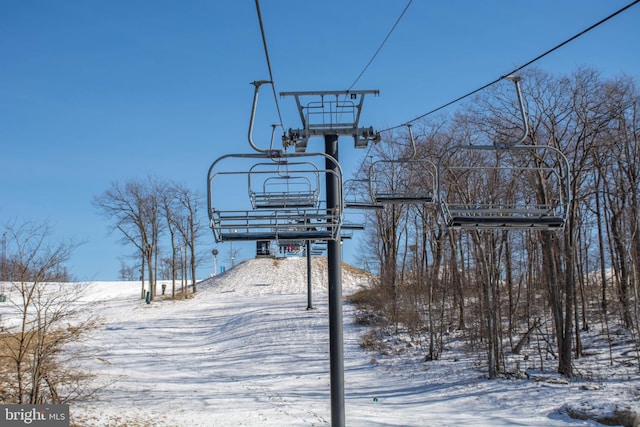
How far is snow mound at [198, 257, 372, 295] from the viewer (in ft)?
154

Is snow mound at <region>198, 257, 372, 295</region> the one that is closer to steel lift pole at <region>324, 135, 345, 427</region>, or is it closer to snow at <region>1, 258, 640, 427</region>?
snow at <region>1, 258, 640, 427</region>

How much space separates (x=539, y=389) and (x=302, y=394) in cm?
669

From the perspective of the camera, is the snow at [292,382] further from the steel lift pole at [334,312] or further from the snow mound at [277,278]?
the snow mound at [277,278]

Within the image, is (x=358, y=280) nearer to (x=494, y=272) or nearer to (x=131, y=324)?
(x=131, y=324)

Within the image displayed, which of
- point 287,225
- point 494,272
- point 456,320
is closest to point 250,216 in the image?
point 287,225

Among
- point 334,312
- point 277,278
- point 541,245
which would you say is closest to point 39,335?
point 334,312

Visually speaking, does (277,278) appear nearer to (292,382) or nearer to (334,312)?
(292,382)

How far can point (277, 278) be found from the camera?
52000 millimetres

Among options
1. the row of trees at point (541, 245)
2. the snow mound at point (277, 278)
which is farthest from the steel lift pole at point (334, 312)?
the snow mound at point (277, 278)

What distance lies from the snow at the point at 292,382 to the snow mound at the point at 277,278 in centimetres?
1214

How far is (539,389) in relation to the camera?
15250mm

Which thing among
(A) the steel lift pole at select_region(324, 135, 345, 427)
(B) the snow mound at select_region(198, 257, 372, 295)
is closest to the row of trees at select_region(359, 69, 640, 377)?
(A) the steel lift pole at select_region(324, 135, 345, 427)

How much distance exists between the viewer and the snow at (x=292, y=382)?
45.9 feet

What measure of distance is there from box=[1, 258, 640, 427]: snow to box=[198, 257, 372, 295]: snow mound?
478 inches
